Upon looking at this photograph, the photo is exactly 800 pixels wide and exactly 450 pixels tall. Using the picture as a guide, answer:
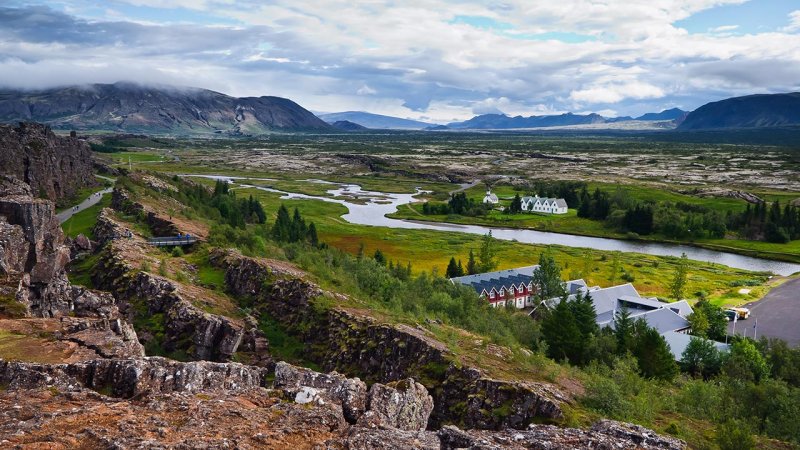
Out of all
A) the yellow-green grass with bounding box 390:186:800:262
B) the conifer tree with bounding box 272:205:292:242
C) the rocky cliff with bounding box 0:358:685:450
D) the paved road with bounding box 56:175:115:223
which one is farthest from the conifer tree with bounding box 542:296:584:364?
the yellow-green grass with bounding box 390:186:800:262

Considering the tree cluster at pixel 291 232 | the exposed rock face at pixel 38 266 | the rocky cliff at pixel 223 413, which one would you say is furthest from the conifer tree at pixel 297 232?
the rocky cliff at pixel 223 413

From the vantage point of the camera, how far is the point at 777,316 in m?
77.6

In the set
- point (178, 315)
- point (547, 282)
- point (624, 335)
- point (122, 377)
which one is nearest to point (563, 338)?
point (624, 335)

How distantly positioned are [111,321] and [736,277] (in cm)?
10393

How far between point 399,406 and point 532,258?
93992 mm

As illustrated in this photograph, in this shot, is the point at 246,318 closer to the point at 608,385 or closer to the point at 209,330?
the point at 209,330

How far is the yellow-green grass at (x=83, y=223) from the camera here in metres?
62.7

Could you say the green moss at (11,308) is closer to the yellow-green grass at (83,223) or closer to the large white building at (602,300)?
the yellow-green grass at (83,223)

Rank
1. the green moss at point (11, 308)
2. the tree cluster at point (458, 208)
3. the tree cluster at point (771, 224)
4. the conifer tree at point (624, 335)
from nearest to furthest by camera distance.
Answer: the green moss at point (11, 308) < the conifer tree at point (624, 335) < the tree cluster at point (771, 224) < the tree cluster at point (458, 208)

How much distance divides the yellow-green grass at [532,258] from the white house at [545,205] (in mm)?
49815

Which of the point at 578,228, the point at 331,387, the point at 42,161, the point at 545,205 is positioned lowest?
the point at 578,228

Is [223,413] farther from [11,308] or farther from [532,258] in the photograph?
[532,258]

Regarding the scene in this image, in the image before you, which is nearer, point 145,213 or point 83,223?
point 145,213

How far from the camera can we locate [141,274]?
125 feet
